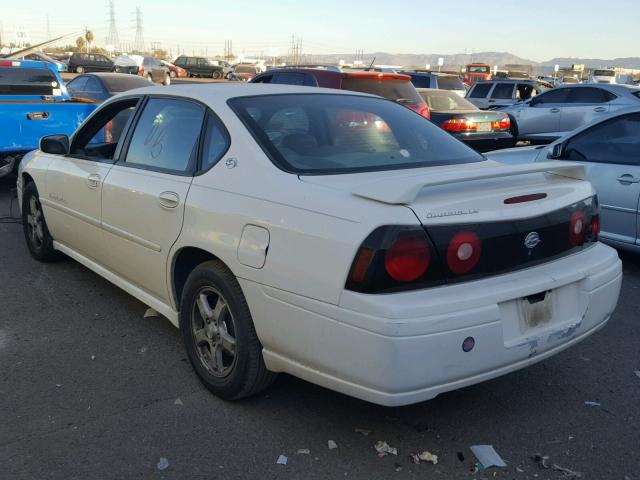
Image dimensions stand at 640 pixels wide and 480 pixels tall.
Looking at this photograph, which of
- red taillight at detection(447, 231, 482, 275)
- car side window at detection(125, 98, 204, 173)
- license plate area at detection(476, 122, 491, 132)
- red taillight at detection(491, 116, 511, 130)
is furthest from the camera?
red taillight at detection(491, 116, 511, 130)

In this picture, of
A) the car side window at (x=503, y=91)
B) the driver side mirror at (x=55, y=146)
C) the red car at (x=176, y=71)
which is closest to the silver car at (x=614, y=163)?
the driver side mirror at (x=55, y=146)

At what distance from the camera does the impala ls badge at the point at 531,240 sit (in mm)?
2926

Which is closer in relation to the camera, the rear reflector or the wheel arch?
the rear reflector

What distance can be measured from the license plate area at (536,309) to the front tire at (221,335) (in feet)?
4.03

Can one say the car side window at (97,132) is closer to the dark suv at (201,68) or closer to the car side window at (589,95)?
the car side window at (589,95)

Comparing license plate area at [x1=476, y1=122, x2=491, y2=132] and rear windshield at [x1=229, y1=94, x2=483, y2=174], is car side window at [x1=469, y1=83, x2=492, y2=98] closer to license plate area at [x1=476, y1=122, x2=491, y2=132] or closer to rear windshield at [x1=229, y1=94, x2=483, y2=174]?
license plate area at [x1=476, y1=122, x2=491, y2=132]

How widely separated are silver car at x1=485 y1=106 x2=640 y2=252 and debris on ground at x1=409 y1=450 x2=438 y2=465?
3.56 meters

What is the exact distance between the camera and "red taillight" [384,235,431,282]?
2592 mm

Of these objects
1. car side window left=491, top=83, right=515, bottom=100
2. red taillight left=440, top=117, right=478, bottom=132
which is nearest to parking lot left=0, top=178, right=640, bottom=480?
red taillight left=440, top=117, right=478, bottom=132

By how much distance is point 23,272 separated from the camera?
5547 mm

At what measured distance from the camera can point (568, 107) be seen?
14.0 m

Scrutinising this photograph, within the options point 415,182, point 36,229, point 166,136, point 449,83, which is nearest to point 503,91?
point 449,83

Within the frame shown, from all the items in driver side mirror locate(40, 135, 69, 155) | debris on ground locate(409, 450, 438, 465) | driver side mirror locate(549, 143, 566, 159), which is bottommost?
debris on ground locate(409, 450, 438, 465)

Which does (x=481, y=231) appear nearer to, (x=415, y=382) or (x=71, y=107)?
(x=415, y=382)
